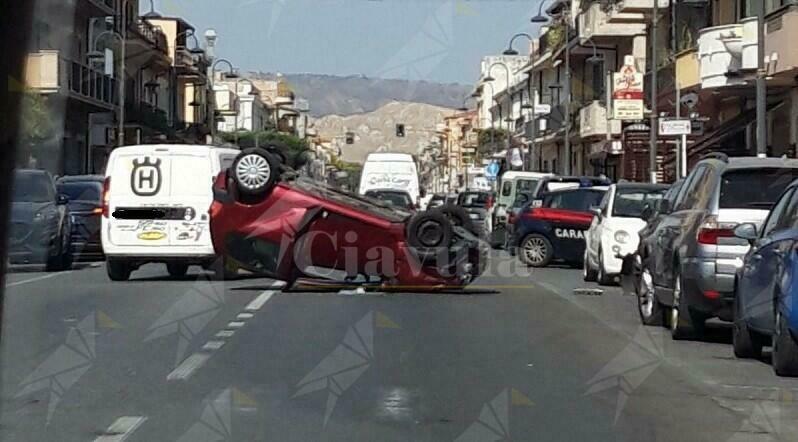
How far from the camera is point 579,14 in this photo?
196ft

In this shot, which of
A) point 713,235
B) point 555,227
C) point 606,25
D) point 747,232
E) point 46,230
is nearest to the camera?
point 747,232

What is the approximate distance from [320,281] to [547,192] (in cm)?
984

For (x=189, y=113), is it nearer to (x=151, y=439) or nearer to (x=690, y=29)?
(x=690, y=29)

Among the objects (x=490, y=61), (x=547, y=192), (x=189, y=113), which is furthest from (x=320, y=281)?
(x=490, y=61)

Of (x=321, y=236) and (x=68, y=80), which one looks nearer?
(x=68, y=80)

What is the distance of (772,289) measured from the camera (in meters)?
12.5

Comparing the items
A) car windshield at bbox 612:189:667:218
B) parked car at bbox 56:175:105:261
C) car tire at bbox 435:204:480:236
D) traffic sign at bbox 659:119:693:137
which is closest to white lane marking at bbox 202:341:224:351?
car tire at bbox 435:204:480:236

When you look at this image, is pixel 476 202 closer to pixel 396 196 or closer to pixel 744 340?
pixel 396 196

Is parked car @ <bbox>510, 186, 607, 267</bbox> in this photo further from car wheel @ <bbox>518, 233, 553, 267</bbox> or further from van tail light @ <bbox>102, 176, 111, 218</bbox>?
van tail light @ <bbox>102, 176, 111, 218</bbox>

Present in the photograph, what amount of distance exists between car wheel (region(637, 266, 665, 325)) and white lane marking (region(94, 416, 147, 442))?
7.99 meters

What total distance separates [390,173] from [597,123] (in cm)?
1058

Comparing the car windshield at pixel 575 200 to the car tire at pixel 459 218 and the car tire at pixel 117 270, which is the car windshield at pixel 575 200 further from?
the car tire at pixel 117 270

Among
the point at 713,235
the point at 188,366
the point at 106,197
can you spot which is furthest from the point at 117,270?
the point at 713,235

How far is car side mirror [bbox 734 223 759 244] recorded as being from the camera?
13391mm
